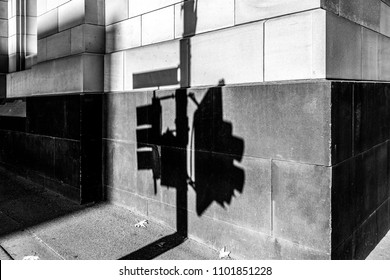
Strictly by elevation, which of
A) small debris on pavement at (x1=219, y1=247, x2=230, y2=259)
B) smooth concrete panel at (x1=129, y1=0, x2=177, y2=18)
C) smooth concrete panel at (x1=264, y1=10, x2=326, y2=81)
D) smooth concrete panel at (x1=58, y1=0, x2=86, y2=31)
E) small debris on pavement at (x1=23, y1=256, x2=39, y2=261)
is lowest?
small debris on pavement at (x1=23, y1=256, x2=39, y2=261)

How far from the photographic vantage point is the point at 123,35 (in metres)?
8.08

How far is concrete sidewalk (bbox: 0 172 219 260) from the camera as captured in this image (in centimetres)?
591

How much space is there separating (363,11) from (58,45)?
22.6ft

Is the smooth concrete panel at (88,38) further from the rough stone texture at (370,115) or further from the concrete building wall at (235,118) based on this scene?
the rough stone texture at (370,115)

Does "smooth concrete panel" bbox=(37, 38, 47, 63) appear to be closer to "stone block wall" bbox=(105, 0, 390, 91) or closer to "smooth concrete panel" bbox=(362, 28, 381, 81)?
"stone block wall" bbox=(105, 0, 390, 91)

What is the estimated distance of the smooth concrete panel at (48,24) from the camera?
30.8 ft

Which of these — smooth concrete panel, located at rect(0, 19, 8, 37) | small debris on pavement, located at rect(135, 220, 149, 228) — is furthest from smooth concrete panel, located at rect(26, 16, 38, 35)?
small debris on pavement, located at rect(135, 220, 149, 228)

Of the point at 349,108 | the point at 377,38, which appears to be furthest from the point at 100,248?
the point at 377,38

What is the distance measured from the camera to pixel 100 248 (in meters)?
6.08

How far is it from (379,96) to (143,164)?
441cm

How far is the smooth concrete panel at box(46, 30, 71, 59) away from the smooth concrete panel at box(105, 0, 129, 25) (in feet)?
3.77

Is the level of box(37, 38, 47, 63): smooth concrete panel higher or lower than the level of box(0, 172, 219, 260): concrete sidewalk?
higher

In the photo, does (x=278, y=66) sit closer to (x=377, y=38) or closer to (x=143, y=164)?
(x=377, y=38)

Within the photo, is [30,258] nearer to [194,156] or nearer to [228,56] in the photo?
[194,156]
